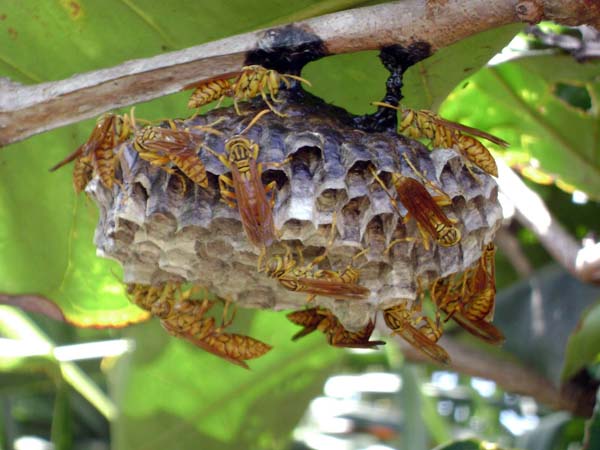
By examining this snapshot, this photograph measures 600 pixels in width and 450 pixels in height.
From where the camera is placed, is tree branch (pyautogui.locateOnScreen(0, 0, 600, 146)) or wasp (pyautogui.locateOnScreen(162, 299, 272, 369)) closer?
tree branch (pyautogui.locateOnScreen(0, 0, 600, 146))

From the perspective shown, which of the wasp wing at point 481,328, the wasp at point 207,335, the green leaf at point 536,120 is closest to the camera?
the wasp wing at point 481,328

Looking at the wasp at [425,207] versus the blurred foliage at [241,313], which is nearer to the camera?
the wasp at [425,207]

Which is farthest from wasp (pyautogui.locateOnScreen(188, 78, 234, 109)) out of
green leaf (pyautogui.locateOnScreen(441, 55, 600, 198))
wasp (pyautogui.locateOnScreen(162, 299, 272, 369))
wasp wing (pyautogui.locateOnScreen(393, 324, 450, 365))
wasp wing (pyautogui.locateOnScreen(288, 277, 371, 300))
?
green leaf (pyautogui.locateOnScreen(441, 55, 600, 198))

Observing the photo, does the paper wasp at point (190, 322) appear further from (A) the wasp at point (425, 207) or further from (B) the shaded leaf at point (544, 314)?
(B) the shaded leaf at point (544, 314)

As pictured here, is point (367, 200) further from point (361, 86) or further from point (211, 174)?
point (361, 86)

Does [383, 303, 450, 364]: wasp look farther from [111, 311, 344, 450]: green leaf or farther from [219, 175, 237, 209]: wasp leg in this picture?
[111, 311, 344, 450]: green leaf

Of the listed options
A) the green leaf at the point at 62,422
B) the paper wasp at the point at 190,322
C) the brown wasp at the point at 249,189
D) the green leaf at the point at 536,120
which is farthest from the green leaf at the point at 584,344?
the green leaf at the point at 62,422

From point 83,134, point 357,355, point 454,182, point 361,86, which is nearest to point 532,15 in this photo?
point 454,182
